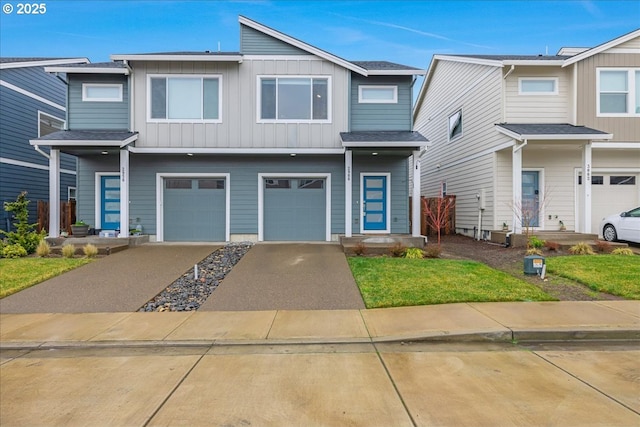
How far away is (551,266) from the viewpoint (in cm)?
915

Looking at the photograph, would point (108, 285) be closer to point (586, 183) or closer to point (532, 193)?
point (532, 193)

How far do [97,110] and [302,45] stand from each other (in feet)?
25.6

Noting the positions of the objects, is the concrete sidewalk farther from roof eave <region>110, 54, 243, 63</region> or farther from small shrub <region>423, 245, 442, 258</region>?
roof eave <region>110, 54, 243, 63</region>

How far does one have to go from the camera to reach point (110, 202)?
13672mm

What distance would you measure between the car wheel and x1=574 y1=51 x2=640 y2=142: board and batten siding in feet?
10.3

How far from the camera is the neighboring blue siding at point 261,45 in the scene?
13180 millimetres

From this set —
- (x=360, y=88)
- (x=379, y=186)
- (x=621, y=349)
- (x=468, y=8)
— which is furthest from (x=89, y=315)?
(x=468, y=8)

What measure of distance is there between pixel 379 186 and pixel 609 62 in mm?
9266

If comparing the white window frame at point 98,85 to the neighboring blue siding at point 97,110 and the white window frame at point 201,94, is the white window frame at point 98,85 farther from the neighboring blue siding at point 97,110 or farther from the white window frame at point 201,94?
the white window frame at point 201,94

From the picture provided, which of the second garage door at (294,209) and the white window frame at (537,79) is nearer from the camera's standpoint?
the white window frame at (537,79)

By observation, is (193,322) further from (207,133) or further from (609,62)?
(609,62)

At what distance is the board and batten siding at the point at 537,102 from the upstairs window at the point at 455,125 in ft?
11.6

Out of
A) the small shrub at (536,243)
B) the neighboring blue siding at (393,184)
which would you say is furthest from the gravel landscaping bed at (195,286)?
the small shrub at (536,243)

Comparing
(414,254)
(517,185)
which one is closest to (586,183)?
(517,185)
